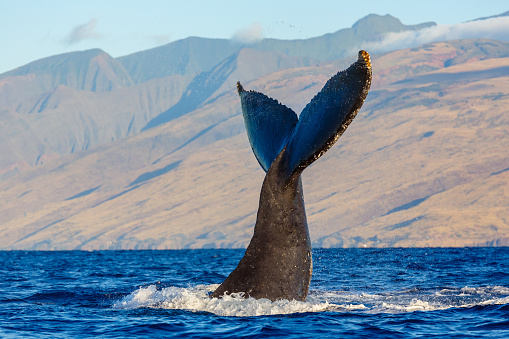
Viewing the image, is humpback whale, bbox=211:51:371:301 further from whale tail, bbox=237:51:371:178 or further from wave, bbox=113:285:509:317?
wave, bbox=113:285:509:317

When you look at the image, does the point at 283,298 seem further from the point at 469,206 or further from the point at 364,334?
the point at 469,206

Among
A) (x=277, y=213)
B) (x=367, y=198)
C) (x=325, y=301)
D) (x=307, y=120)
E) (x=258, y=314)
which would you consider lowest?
(x=367, y=198)

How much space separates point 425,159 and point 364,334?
159 meters

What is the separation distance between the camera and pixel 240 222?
→ 162 meters

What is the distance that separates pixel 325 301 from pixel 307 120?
4.45 metres

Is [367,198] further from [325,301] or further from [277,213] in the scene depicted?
[277,213]

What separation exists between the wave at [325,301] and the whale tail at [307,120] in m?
2.08

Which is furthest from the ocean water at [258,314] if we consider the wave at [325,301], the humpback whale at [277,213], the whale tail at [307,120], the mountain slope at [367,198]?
the mountain slope at [367,198]

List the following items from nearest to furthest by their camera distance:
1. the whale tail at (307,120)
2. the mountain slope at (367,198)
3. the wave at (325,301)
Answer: the whale tail at (307,120) → the wave at (325,301) → the mountain slope at (367,198)

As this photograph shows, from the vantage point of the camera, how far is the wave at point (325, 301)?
1021 cm

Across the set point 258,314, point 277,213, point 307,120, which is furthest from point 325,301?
point 307,120

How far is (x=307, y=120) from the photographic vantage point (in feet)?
29.5

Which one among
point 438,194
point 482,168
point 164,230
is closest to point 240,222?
point 164,230

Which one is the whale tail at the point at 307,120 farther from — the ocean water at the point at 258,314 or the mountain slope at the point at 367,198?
the mountain slope at the point at 367,198
